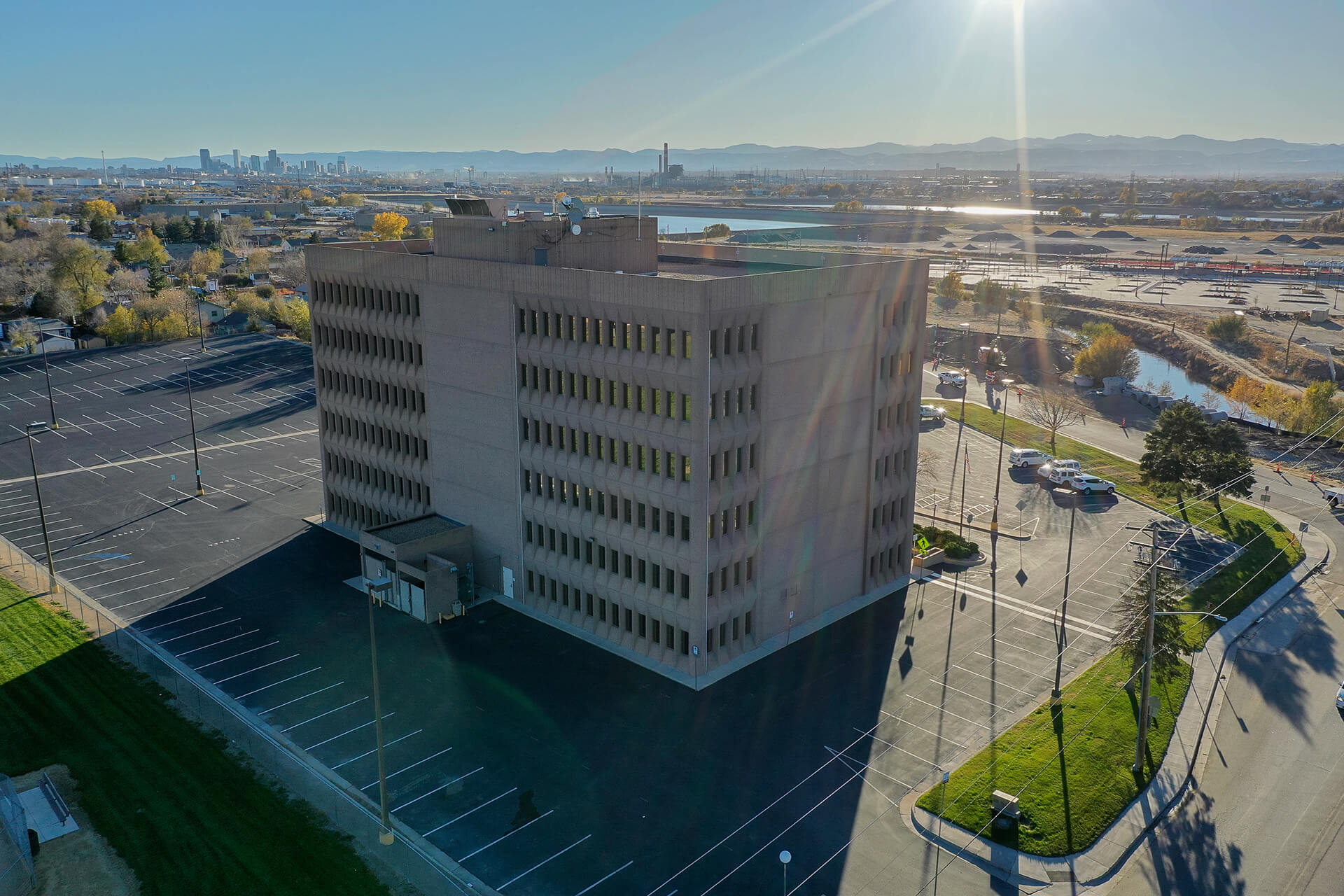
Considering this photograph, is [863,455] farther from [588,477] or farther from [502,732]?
[502,732]

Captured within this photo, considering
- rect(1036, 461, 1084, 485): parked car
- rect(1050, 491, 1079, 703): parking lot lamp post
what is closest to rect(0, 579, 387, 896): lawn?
rect(1050, 491, 1079, 703): parking lot lamp post

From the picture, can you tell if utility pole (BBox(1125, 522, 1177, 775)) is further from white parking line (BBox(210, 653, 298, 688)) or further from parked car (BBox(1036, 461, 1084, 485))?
white parking line (BBox(210, 653, 298, 688))

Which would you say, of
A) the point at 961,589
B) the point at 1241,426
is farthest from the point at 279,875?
the point at 1241,426

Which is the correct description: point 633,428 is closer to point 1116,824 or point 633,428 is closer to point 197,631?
point 197,631

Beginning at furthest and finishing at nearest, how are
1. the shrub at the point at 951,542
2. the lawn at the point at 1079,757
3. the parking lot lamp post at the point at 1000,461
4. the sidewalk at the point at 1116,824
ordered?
the parking lot lamp post at the point at 1000,461 < the shrub at the point at 951,542 < the lawn at the point at 1079,757 < the sidewalk at the point at 1116,824

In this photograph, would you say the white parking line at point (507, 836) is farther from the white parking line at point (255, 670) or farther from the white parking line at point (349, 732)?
the white parking line at point (255, 670)

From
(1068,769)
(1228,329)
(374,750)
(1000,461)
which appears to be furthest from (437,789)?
(1228,329)

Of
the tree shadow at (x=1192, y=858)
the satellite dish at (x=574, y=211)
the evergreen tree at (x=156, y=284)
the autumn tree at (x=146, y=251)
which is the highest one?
the satellite dish at (x=574, y=211)

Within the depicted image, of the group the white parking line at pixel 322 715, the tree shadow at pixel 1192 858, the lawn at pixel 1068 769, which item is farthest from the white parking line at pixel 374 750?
the tree shadow at pixel 1192 858
